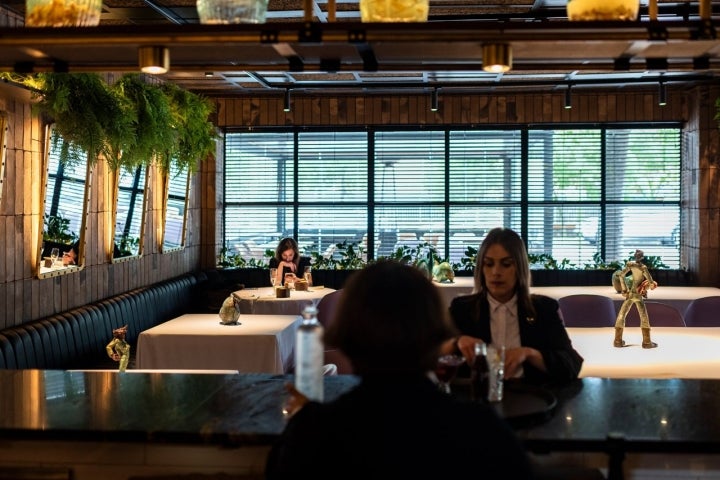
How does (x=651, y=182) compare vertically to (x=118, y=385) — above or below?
above

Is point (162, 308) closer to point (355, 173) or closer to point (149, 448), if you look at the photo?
point (355, 173)

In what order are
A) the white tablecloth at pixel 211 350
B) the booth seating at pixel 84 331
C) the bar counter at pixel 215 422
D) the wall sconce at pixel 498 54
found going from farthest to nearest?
the white tablecloth at pixel 211 350 → the booth seating at pixel 84 331 → the wall sconce at pixel 498 54 → the bar counter at pixel 215 422

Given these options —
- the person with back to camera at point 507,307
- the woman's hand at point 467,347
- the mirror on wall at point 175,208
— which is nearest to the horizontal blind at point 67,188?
the mirror on wall at point 175,208

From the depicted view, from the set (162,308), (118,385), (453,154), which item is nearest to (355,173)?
(453,154)

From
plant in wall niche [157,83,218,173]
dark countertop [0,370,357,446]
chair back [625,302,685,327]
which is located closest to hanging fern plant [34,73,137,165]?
plant in wall niche [157,83,218,173]

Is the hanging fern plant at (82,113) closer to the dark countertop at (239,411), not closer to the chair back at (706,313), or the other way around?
the dark countertop at (239,411)

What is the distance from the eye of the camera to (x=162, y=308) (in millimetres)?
8672

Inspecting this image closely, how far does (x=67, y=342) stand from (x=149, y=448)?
4.01 m

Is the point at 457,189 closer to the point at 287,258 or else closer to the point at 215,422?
the point at 287,258

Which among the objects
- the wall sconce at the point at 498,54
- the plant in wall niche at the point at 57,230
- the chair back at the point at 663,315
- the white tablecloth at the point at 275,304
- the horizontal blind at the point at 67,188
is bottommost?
the white tablecloth at the point at 275,304

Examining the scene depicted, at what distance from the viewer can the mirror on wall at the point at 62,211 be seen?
6371 millimetres

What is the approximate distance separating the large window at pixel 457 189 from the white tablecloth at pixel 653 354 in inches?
212

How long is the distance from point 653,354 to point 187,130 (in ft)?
19.0

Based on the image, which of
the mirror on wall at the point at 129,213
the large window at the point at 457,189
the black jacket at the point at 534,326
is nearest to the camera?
the black jacket at the point at 534,326
